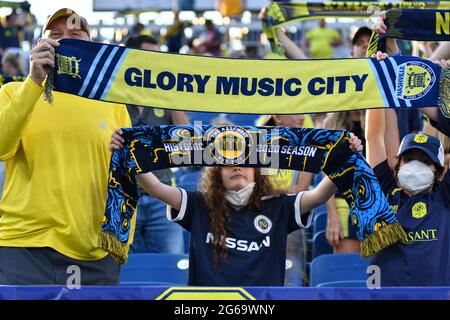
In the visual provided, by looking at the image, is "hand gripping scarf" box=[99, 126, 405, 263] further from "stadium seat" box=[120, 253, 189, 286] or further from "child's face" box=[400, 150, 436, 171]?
"stadium seat" box=[120, 253, 189, 286]

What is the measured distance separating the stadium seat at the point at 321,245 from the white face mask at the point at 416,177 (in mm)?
2093

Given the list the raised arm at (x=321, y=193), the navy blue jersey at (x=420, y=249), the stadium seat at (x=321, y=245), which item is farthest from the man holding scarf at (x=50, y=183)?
the stadium seat at (x=321, y=245)

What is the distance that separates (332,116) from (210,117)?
3.62 meters

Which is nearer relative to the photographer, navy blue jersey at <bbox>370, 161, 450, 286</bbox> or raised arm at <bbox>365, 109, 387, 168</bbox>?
navy blue jersey at <bbox>370, 161, 450, 286</bbox>

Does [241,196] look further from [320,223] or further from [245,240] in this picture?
[320,223]

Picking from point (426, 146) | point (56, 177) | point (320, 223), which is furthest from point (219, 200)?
point (320, 223)

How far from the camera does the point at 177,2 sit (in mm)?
19250

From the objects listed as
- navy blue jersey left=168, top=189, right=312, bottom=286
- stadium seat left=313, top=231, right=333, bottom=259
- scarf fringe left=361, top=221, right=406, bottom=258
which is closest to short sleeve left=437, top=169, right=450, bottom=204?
scarf fringe left=361, top=221, right=406, bottom=258

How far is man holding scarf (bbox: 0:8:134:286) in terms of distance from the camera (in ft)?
18.5

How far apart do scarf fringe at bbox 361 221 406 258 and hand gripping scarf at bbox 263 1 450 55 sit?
310 centimetres

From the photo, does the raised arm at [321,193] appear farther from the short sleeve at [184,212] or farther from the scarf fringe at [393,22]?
the scarf fringe at [393,22]

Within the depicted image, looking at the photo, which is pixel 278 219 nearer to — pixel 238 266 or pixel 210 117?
pixel 238 266

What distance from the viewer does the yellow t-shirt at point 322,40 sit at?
1582 centimetres
